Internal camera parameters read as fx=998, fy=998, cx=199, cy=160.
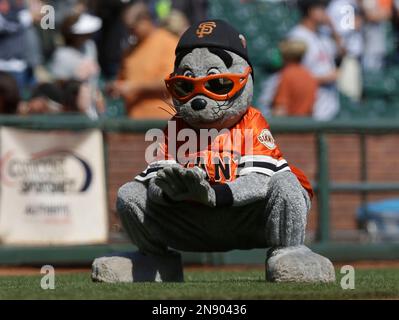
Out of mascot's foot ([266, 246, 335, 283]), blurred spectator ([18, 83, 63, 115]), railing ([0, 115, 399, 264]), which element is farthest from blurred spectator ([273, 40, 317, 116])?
mascot's foot ([266, 246, 335, 283])

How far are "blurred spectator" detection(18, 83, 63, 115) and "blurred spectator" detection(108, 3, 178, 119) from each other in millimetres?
516

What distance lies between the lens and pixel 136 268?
5398 mm

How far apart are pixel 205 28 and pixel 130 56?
444 centimetres

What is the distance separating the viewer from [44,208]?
8852 mm

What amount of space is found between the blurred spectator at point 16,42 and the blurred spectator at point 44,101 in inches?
16.6

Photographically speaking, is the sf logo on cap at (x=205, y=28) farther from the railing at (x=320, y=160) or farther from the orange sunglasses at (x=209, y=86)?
the railing at (x=320, y=160)

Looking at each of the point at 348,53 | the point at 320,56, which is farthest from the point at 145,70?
the point at 348,53

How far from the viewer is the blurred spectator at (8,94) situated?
9.47m

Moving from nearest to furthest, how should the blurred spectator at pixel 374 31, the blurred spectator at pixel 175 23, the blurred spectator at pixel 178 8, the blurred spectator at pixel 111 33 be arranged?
1. the blurred spectator at pixel 175 23
2. the blurred spectator at pixel 111 33
3. the blurred spectator at pixel 178 8
4. the blurred spectator at pixel 374 31

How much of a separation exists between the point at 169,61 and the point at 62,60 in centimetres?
125

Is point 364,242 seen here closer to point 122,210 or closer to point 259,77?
point 259,77

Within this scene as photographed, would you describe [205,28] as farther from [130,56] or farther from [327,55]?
[327,55]

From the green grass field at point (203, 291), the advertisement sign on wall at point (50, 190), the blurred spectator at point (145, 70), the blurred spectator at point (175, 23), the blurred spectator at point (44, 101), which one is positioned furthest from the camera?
the blurred spectator at point (175, 23)

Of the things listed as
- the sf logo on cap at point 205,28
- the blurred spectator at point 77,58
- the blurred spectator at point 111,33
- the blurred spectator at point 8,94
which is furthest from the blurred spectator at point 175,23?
the sf logo on cap at point 205,28
